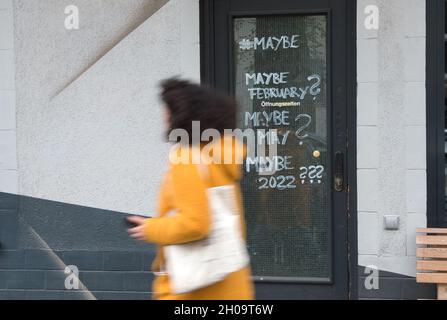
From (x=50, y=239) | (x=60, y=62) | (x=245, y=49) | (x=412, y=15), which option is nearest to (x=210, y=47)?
(x=245, y=49)

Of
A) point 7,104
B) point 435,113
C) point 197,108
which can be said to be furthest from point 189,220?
point 7,104

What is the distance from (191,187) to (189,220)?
0.41 feet

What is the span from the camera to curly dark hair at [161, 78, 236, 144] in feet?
8.69

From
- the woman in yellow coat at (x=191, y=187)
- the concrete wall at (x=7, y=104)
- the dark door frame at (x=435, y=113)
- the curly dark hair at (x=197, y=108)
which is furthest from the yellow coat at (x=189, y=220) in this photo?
the concrete wall at (x=7, y=104)

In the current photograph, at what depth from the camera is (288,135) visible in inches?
209

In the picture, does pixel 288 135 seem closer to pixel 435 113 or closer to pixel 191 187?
pixel 435 113

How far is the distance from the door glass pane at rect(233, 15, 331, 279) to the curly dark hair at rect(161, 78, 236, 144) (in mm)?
2590

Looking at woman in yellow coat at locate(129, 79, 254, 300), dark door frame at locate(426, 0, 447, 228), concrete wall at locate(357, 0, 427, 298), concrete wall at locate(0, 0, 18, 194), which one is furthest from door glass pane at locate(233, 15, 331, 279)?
woman in yellow coat at locate(129, 79, 254, 300)

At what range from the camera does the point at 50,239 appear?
17.9 feet

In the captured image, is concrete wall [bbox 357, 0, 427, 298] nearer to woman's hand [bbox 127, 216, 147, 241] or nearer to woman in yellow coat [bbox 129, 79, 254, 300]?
woman in yellow coat [bbox 129, 79, 254, 300]

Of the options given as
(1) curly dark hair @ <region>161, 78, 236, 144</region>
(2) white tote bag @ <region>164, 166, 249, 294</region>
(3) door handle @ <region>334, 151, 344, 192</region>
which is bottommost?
(2) white tote bag @ <region>164, 166, 249, 294</region>

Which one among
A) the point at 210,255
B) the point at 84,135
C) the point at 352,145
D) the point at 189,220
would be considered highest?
the point at 84,135

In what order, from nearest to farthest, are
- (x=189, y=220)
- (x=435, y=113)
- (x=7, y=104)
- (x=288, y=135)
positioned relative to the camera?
(x=189, y=220), (x=435, y=113), (x=288, y=135), (x=7, y=104)
